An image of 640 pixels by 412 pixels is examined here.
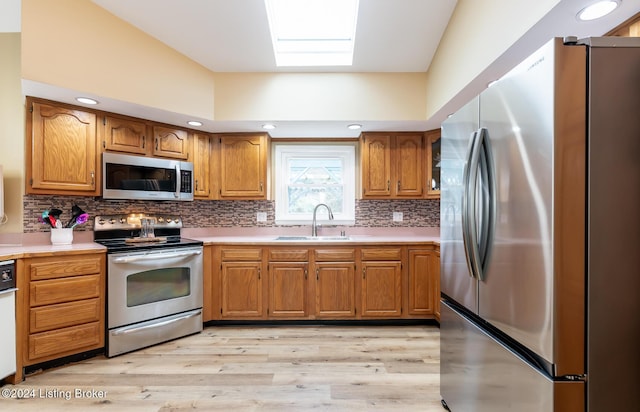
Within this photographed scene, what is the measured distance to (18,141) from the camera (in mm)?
2555

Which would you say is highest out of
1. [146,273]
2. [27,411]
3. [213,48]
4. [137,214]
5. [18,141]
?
[213,48]

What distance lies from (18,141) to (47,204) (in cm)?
56

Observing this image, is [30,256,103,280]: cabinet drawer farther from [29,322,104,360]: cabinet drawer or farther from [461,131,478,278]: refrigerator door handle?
[461,131,478,278]: refrigerator door handle

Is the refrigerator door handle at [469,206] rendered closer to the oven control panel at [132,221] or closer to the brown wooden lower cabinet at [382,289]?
the brown wooden lower cabinet at [382,289]

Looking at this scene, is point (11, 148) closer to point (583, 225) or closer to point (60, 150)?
point (60, 150)

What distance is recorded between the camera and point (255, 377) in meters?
2.15

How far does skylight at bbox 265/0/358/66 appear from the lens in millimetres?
2787

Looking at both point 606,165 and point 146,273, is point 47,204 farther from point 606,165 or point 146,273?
point 606,165

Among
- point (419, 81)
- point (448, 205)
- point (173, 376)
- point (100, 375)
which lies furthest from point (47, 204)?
point (419, 81)

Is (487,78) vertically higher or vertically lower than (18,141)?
higher

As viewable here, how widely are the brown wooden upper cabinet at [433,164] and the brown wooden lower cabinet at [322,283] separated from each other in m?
0.64

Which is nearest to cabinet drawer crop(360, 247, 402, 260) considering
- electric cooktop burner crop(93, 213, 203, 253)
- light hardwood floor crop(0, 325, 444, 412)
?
light hardwood floor crop(0, 325, 444, 412)

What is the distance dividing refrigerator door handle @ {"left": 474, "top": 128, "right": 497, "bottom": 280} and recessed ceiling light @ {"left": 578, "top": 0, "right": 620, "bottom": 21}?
746 millimetres

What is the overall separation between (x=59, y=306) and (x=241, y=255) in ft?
4.72
